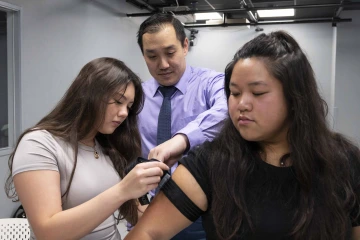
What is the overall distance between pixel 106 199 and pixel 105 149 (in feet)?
1.47

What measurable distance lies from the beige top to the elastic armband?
15.7 inches

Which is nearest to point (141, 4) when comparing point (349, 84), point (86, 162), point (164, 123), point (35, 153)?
point (349, 84)

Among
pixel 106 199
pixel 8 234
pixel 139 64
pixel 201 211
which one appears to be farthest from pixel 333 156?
pixel 139 64

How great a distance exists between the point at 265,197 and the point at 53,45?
3.62 meters

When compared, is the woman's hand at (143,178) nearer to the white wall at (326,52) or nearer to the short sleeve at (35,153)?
the short sleeve at (35,153)

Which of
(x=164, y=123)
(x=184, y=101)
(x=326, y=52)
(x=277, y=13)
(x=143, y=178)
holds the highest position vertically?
(x=277, y=13)

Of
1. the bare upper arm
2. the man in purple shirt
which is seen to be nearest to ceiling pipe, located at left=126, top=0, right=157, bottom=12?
the man in purple shirt

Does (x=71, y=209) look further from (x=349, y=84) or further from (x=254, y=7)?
(x=349, y=84)

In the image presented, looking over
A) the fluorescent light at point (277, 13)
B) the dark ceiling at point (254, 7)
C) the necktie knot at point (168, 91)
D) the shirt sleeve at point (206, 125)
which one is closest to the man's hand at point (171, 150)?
the shirt sleeve at point (206, 125)

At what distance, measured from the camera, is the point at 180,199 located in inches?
42.7

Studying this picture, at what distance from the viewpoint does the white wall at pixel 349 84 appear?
6039mm

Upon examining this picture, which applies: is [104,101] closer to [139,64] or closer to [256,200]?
[256,200]

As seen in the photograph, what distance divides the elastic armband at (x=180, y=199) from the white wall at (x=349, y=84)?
5.54 m

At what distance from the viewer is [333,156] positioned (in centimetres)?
111
